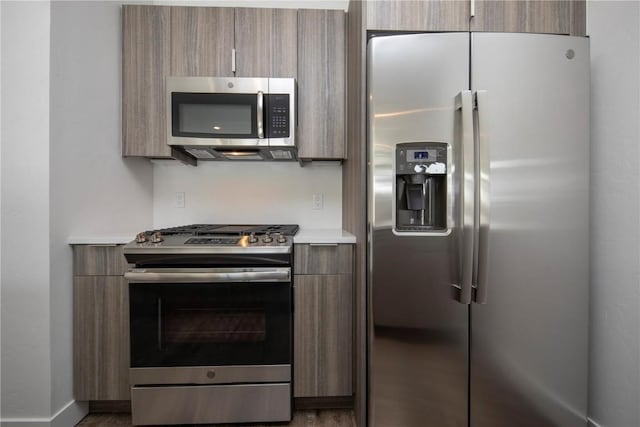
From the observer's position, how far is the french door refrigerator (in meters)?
1.23

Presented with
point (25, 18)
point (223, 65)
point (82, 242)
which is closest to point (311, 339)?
point (82, 242)

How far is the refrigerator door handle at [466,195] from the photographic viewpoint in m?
1.19

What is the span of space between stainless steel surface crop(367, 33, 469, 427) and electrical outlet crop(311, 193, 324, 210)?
891 mm

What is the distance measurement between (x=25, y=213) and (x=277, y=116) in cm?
125

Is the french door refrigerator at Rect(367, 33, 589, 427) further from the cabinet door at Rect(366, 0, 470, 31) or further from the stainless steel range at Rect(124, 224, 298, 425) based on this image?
the stainless steel range at Rect(124, 224, 298, 425)

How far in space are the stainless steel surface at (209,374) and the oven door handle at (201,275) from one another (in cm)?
43

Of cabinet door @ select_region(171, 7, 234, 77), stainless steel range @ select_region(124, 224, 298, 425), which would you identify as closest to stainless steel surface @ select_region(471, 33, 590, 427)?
stainless steel range @ select_region(124, 224, 298, 425)

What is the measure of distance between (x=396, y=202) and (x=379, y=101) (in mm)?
418

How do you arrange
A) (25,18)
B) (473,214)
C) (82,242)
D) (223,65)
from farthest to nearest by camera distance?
(223,65) → (82,242) → (25,18) → (473,214)

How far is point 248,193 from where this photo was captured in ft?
7.06

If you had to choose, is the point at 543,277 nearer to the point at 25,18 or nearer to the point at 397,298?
the point at 397,298

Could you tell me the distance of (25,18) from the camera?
1.34 m

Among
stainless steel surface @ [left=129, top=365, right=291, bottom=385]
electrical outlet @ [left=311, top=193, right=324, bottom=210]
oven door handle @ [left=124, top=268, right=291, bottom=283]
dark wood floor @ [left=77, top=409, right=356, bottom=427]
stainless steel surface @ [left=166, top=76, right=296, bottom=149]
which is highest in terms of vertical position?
stainless steel surface @ [left=166, top=76, right=296, bottom=149]

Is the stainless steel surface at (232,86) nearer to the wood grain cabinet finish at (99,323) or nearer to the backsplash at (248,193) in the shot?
the backsplash at (248,193)
